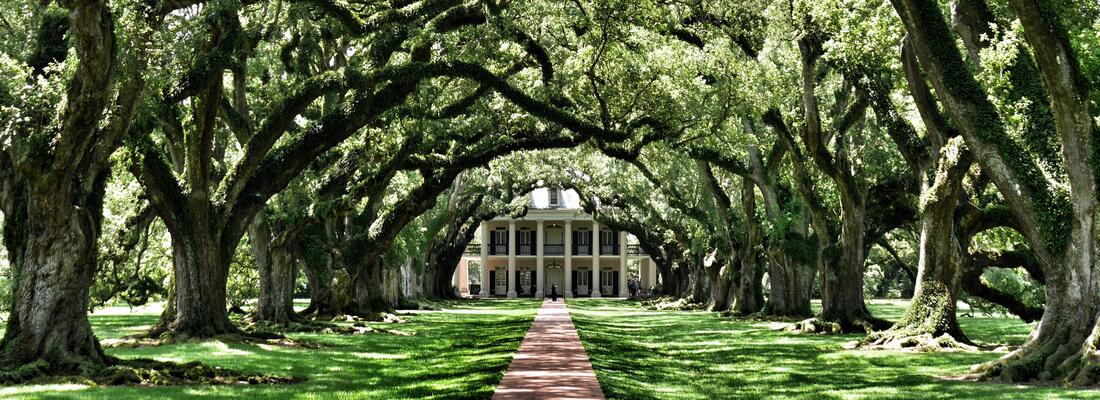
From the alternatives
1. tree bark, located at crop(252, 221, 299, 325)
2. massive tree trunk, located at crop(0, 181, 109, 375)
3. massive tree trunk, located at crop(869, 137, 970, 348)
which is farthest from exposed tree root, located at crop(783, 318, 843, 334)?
massive tree trunk, located at crop(0, 181, 109, 375)

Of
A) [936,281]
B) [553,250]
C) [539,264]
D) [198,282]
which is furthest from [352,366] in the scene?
[553,250]

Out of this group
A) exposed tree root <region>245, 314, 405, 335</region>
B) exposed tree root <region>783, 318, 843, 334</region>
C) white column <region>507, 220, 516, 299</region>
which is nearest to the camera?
exposed tree root <region>245, 314, 405, 335</region>

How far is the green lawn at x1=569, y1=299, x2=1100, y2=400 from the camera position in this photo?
11.3 meters

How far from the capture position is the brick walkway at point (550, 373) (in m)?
10.2

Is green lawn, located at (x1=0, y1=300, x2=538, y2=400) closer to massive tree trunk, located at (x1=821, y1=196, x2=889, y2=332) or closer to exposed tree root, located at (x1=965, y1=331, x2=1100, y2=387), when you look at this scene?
exposed tree root, located at (x1=965, y1=331, x2=1100, y2=387)

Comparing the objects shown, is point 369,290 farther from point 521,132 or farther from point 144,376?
point 144,376

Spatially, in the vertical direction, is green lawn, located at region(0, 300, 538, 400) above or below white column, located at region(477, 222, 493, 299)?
below

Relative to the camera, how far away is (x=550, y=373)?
12.5 metres

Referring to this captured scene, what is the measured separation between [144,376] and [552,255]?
64931 millimetres

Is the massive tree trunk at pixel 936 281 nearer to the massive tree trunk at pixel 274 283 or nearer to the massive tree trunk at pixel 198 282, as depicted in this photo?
the massive tree trunk at pixel 198 282

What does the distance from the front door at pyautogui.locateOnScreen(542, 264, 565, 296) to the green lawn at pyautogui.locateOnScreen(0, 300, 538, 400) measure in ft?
176

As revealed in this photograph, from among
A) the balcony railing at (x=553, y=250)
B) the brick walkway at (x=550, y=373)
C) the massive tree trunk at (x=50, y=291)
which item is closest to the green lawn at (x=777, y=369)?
the brick walkway at (x=550, y=373)

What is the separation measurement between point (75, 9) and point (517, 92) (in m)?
8.94

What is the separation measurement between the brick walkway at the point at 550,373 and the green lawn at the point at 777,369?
27 centimetres
